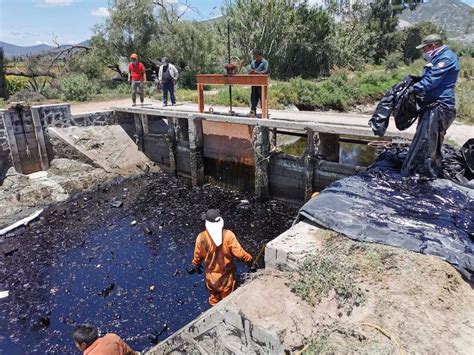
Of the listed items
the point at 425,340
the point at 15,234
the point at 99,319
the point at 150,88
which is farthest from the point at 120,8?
the point at 425,340

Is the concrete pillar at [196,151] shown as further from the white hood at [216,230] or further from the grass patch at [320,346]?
the grass patch at [320,346]

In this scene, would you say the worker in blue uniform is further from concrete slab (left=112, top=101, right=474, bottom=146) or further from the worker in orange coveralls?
the worker in orange coveralls

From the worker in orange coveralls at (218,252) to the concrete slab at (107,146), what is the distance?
398 inches

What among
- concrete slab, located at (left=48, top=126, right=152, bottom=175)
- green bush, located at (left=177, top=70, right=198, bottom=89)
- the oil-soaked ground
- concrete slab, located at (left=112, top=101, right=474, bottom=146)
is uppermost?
green bush, located at (left=177, top=70, right=198, bottom=89)

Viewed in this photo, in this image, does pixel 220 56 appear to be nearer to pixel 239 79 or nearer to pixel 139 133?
Answer: pixel 139 133

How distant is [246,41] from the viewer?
90.8ft

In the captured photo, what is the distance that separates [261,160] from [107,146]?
6.70m

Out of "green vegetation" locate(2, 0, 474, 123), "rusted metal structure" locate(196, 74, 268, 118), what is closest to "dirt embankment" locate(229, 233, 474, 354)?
"rusted metal structure" locate(196, 74, 268, 118)

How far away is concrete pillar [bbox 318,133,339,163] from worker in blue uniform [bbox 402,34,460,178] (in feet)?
15.0

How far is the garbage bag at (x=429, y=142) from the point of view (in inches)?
241

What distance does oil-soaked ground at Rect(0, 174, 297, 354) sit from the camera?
7.01 metres

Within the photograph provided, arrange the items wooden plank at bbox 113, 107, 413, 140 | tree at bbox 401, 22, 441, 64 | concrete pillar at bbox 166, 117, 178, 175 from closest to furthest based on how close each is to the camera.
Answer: wooden plank at bbox 113, 107, 413, 140 < concrete pillar at bbox 166, 117, 178, 175 < tree at bbox 401, 22, 441, 64

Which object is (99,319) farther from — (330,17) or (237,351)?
(330,17)

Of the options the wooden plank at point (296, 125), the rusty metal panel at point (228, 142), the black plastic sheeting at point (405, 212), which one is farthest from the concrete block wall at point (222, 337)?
the rusty metal panel at point (228, 142)
